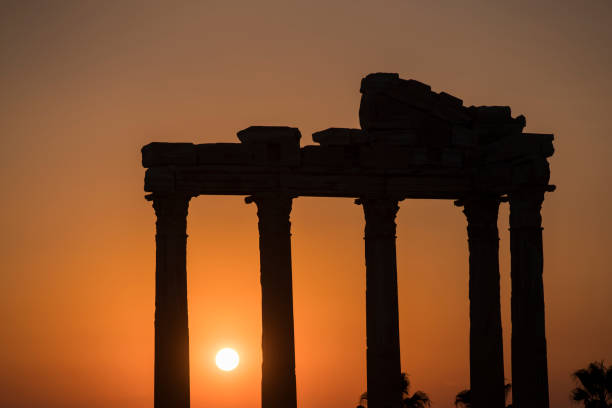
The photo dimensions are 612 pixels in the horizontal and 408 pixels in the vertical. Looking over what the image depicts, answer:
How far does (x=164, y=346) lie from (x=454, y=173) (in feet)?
61.5

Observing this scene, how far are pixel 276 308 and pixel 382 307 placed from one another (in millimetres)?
6235

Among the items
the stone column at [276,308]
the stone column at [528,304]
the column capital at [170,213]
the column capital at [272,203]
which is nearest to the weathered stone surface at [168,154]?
the column capital at [170,213]

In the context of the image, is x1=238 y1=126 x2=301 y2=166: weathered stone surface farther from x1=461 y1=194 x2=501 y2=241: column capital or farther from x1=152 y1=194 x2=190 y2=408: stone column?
x1=461 y1=194 x2=501 y2=241: column capital

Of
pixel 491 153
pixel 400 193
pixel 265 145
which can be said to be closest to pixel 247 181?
pixel 265 145

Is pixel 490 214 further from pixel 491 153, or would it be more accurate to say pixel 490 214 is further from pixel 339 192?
pixel 339 192

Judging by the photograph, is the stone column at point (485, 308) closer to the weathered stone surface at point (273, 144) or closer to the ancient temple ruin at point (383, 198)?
the ancient temple ruin at point (383, 198)

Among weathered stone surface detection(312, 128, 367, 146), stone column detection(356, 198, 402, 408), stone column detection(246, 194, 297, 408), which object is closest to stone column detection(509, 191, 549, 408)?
stone column detection(356, 198, 402, 408)

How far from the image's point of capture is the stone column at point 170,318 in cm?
7250

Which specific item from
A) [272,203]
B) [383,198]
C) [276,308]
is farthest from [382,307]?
[272,203]

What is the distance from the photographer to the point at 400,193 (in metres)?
78.8

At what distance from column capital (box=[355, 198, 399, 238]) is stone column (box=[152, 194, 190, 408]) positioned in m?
A: 10.9

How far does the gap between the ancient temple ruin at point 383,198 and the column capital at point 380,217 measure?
5 centimetres

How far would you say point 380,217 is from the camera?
3076 inches

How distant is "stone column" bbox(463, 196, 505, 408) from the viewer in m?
80.8
